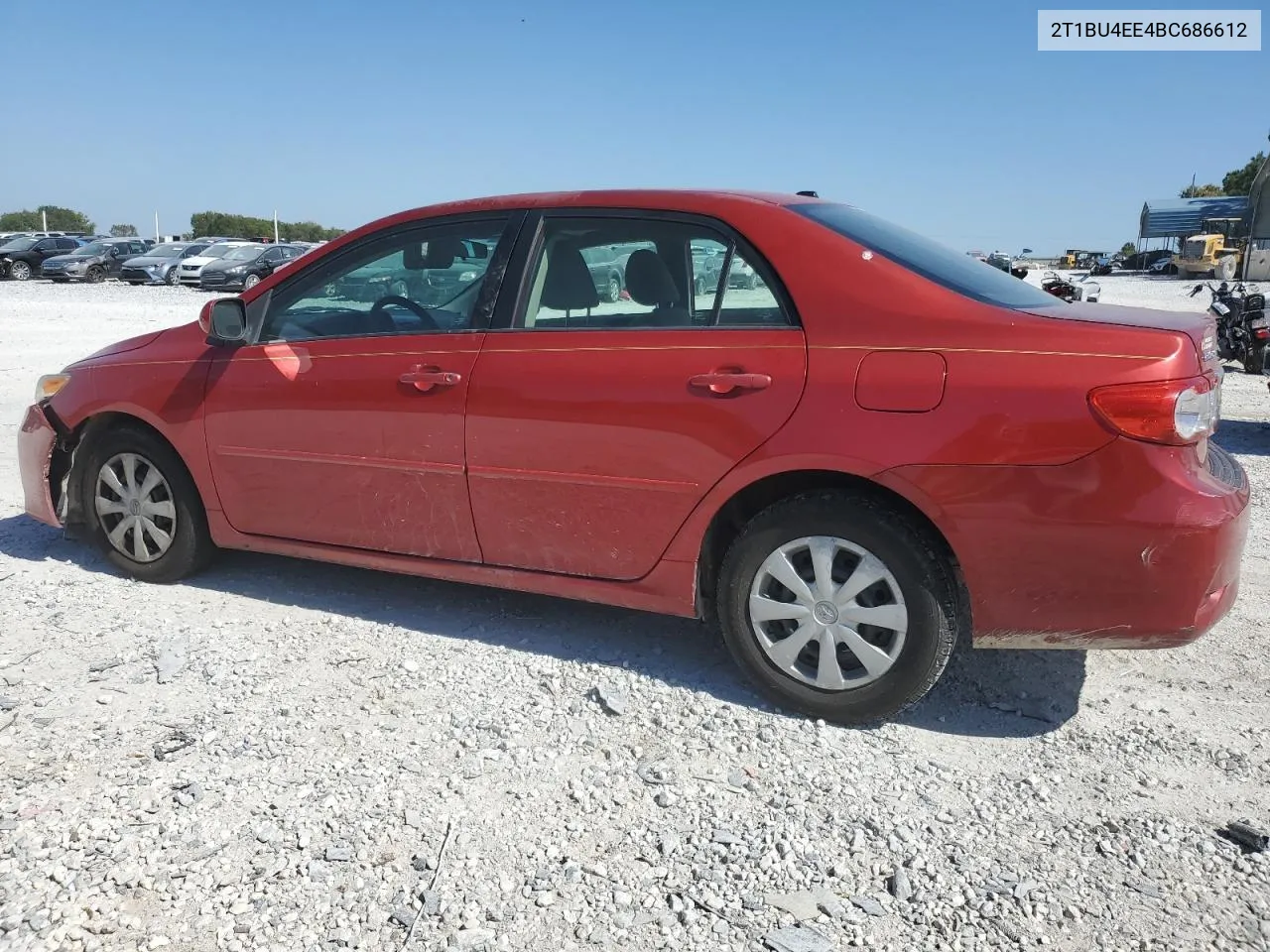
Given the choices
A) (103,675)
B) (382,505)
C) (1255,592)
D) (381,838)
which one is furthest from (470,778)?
(1255,592)

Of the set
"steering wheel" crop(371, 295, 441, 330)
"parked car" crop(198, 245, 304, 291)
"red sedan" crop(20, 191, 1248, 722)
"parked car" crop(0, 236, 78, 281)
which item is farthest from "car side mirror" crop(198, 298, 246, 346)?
"parked car" crop(0, 236, 78, 281)

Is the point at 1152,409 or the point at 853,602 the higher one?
the point at 1152,409

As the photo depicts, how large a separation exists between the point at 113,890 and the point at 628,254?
2507mm

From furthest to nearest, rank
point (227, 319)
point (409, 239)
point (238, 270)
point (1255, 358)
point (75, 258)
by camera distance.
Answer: point (75, 258) → point (238, 270) → point (1255, 358) → point (227, 319) → point (409, 239)

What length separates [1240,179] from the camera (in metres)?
81.9

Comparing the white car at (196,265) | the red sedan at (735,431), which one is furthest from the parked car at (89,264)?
the red sedan at (735,431)

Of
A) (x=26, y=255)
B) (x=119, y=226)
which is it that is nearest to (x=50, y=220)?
(x=119, y=226)

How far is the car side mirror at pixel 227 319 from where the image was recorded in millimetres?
4281

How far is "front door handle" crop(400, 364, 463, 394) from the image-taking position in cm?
383

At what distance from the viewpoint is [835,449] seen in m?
3.21

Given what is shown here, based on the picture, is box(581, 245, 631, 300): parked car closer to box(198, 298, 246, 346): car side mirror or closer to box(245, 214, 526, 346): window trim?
box(245, 214, 526, 346): window trim

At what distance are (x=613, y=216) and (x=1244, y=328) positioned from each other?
28.2ft

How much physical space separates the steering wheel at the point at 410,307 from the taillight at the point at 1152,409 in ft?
7.76

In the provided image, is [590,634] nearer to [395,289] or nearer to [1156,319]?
[395,289]
